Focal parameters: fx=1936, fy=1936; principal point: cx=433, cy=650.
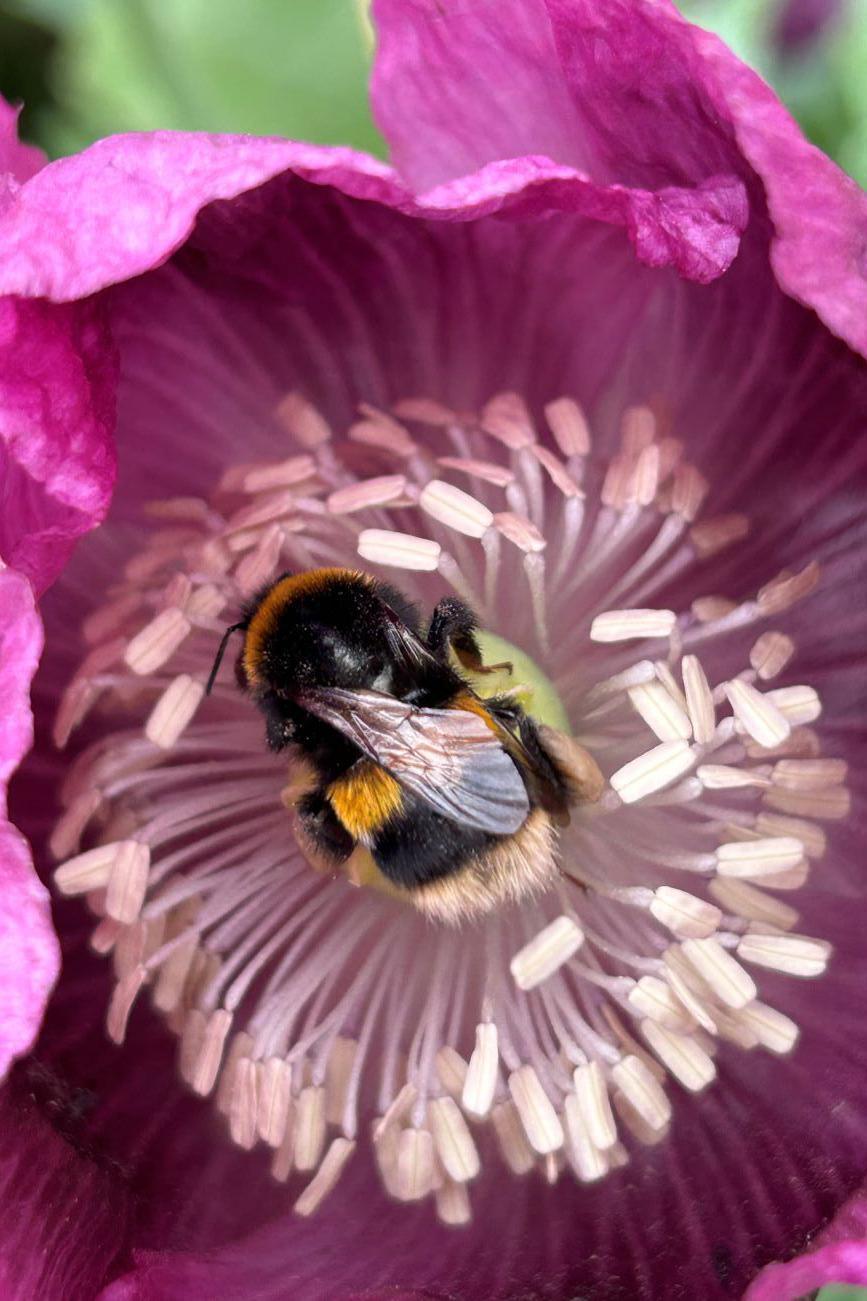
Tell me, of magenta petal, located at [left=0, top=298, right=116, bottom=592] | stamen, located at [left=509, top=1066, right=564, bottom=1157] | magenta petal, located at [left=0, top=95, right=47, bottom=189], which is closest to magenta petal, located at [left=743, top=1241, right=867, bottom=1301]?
stamen, located at [left=509, top=1066, right=564, bottom=1157]

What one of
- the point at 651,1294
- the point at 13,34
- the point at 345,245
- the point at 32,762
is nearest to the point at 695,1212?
the point at 651,1294

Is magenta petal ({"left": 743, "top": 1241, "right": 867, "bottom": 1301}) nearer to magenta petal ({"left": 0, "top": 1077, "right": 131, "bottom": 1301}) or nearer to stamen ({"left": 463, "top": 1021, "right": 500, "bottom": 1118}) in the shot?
stamen ({"left": 463, "top": 1021, "right": 500, "bottom": 1118})

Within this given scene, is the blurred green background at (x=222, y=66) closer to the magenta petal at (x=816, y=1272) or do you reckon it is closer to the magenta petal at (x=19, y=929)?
the magenta petal at (x=19, y=929)

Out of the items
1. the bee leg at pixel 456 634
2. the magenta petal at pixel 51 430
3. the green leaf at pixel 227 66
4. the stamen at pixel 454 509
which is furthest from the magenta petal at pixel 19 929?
the green leaf at pixel 227 66

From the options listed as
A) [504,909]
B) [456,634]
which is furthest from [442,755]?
[504,909]

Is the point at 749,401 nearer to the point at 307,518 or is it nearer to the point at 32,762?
the point at 307,518

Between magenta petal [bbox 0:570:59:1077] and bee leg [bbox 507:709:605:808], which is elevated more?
bee leg [bbox 507:709:605:808]

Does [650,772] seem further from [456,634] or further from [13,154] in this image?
[13,154]

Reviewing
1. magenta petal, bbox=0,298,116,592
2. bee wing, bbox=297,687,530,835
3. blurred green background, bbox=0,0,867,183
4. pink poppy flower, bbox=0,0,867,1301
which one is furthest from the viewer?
blurred green background, bbox=0,0,867,183
